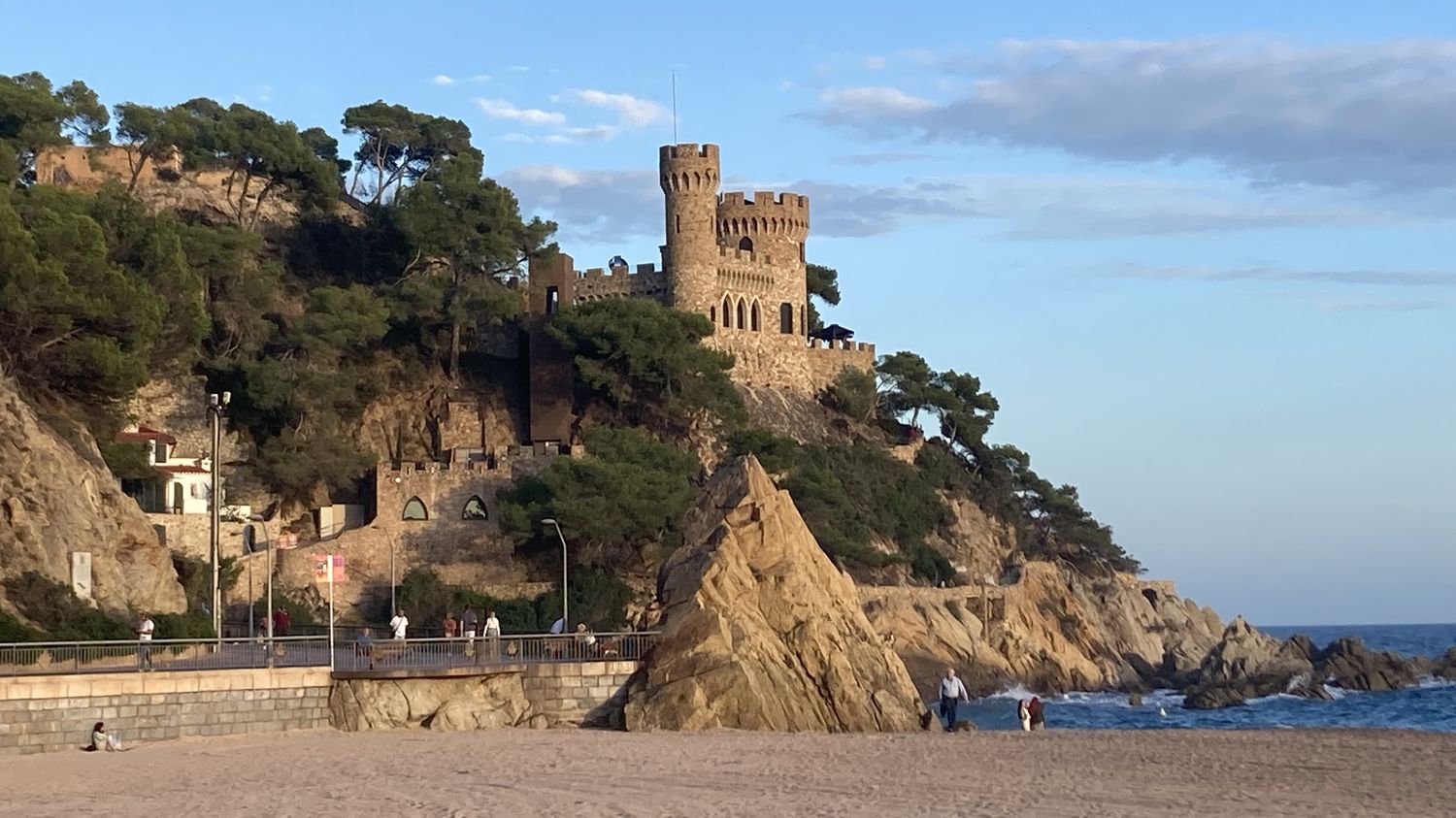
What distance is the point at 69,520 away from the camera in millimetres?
44031

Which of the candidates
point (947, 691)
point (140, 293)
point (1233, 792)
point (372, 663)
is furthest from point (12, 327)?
point (1233, 792)

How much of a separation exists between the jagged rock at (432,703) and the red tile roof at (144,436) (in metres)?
25.6

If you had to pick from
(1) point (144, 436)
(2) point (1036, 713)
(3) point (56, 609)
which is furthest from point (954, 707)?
(1) point (144, 436)

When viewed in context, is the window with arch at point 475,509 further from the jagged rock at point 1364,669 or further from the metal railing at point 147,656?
the jagged rock at point 1364,669

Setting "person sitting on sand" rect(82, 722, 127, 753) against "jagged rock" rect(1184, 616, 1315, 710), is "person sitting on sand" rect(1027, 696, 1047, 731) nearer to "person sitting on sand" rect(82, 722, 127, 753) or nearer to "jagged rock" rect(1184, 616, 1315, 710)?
"person sitting on sand" rect(82, 722, 127, 753)

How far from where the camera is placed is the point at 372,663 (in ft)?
111

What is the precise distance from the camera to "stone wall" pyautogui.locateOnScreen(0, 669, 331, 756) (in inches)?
1144

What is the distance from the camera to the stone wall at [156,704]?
95.3ft

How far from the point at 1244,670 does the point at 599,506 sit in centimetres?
2519

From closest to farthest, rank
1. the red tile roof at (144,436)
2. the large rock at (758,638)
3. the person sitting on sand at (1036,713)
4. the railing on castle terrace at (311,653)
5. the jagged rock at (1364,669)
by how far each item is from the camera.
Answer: the railing on castle terrace at (311,653), the large rock at (758,638), the person sitting on sand at (1036,713), the red tile roof at (144,436), the jagged rock at (1364,669)

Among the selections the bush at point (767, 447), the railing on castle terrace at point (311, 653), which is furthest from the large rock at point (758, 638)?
the bush at point (767, 447)

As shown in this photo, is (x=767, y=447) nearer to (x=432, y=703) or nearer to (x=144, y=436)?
(x=144, y=436)

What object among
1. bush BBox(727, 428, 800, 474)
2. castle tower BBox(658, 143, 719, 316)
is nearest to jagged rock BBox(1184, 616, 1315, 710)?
bush BBox(727, 428, 800, 474)

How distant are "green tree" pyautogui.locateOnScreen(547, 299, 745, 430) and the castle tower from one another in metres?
4.03
